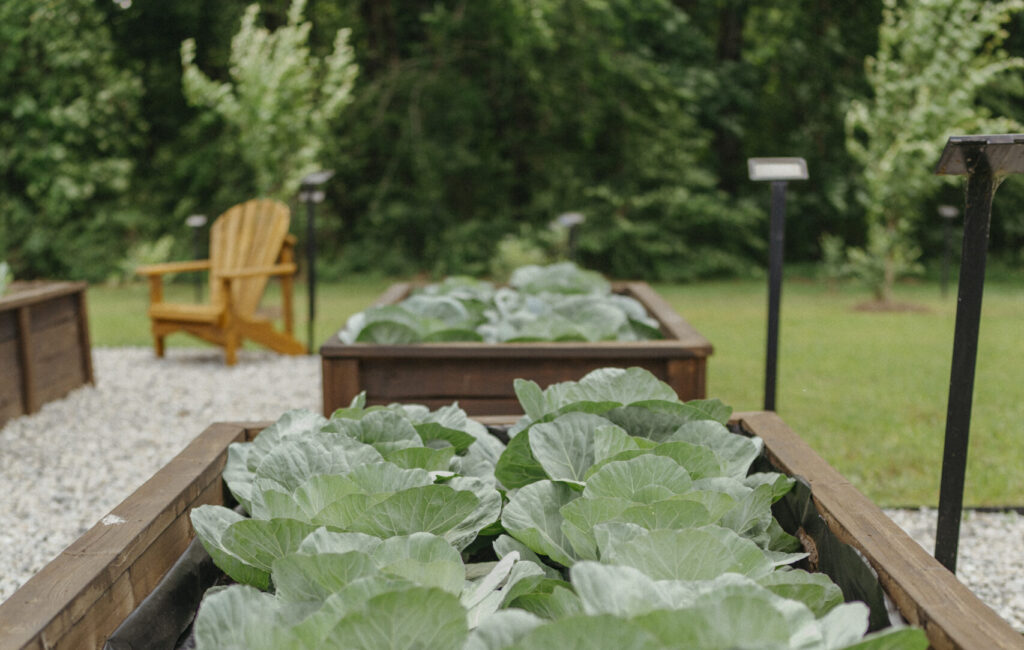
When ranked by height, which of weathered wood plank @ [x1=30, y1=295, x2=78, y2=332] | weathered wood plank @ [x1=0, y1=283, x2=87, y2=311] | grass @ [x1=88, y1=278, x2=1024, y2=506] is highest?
weathered wood plank @ [x1=0, y1=283, x2=87, y2=311]

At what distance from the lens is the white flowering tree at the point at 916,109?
23.4 feet

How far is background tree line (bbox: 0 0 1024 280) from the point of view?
9445 mm

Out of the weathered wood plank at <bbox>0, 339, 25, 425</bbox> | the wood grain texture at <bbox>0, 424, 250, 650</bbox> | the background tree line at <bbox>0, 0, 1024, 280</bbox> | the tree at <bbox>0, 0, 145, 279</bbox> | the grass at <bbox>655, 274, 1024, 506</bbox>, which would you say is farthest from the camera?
the background tree line at <bbox>0, 0, 1024, 280</bbox>

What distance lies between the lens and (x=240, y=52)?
6.98m

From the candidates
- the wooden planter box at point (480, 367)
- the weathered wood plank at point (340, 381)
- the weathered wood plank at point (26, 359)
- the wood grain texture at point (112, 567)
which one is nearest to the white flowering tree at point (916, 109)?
the wooden planter box at point (480, 367)

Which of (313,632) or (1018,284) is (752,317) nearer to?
(1018,284)

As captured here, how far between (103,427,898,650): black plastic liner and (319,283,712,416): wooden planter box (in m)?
1.05

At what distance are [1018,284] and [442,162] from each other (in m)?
6.95

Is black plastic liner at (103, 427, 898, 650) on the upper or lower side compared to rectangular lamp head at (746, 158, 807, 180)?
lower

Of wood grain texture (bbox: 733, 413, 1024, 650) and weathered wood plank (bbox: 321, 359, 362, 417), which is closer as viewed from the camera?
wood grain texture (bbox: 733, 413, 1024, 650)

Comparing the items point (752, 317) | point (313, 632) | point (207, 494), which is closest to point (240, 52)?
point (752, 317)

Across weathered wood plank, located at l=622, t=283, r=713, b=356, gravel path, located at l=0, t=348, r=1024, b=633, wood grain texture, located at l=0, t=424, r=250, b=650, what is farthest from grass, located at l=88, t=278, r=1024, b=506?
wood grain texture, located at l=0, t=424, r=250, b=650

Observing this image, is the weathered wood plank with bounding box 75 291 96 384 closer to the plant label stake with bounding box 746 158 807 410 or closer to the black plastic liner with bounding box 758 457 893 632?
the plant label stake with bounding box 746 158 807 410

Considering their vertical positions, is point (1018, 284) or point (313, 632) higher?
point (313, 632)
